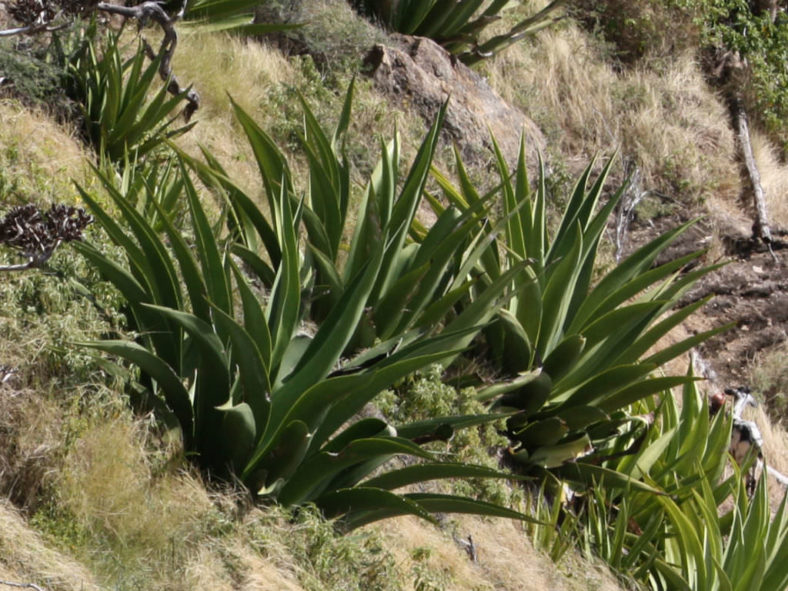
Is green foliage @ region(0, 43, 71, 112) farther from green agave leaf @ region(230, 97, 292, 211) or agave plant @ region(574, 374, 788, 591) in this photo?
agave plant @ region(574, 374, 788, 591)

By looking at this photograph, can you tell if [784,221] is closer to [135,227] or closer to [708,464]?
[708,464]

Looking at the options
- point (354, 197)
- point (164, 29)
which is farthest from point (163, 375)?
point (354, 197)

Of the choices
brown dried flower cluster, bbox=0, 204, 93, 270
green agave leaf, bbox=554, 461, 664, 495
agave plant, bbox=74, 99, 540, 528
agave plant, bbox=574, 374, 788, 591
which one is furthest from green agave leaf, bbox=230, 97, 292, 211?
agave plant, bbox=574, 374, 788, 591

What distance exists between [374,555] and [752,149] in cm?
940

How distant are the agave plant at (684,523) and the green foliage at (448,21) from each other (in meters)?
4.81

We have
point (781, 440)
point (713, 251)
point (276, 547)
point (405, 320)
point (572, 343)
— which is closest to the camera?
point (276, 547)

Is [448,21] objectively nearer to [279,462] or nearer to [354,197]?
[354,197]

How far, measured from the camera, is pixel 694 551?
18.6 feet

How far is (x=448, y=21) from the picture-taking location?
408 inches

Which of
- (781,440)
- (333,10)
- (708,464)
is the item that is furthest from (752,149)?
(708,464)

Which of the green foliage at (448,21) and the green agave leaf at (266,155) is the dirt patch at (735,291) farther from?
the green agave leaf at (266,155)

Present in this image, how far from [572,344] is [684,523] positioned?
1.05 metres

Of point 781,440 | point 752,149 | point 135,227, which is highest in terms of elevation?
point 752,149

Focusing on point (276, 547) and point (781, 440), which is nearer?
point (276, 547)
